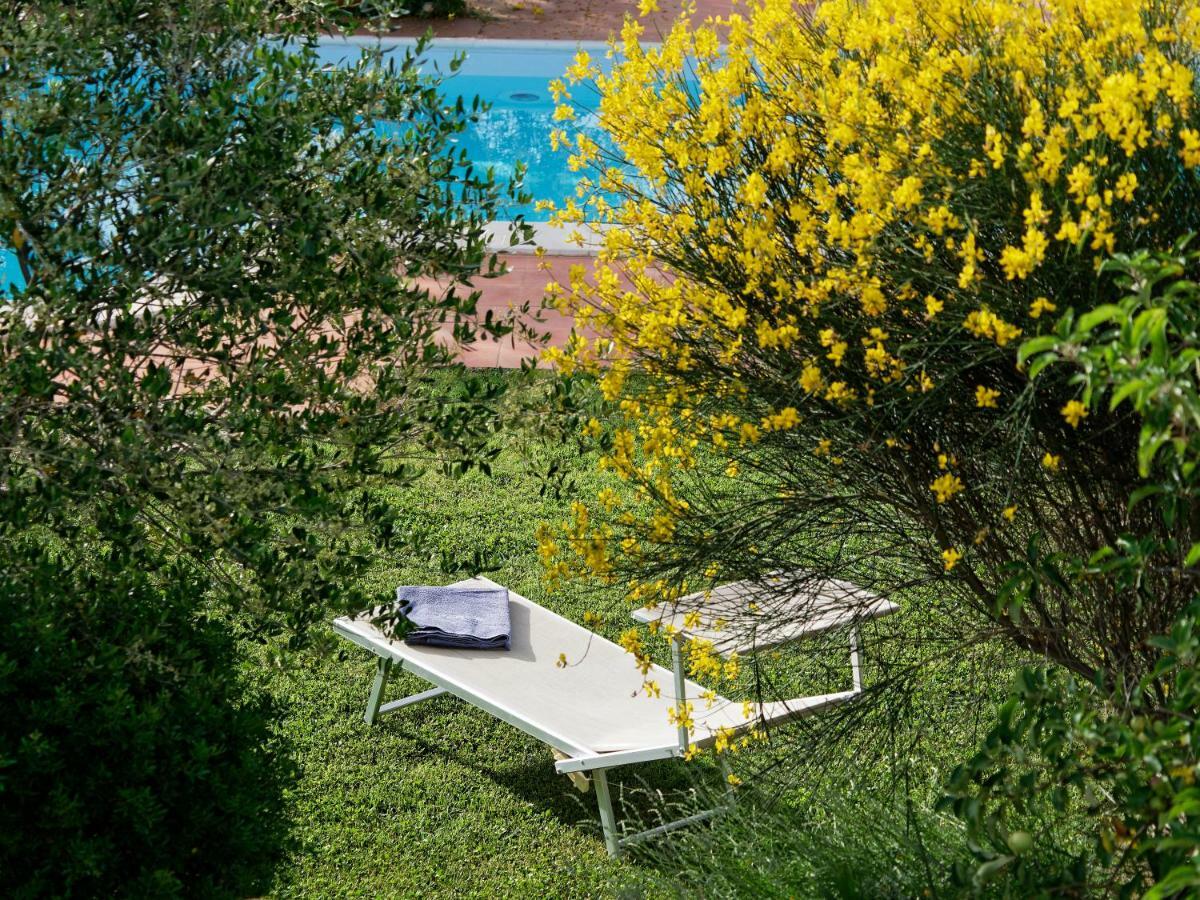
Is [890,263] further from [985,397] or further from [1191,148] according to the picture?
[1191,148]

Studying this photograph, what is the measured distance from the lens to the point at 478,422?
2.82 meters

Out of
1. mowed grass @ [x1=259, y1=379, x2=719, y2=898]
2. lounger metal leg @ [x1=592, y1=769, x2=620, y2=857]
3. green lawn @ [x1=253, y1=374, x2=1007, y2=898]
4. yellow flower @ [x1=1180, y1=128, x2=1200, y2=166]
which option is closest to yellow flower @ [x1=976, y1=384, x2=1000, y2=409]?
yellow flower @ [x1=1180, y1=128, x2=1200, y2=166]

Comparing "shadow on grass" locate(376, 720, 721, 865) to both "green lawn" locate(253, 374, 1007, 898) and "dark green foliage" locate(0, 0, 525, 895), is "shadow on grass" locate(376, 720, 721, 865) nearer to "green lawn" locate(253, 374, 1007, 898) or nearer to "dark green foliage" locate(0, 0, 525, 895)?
"green lawn" locate(253, 374, 1007, 898)

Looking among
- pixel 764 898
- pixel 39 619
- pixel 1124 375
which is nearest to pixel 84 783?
pixel 39 619

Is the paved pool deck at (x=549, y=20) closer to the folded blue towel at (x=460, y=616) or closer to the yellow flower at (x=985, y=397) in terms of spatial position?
the folded blue towel at (x=460, y=616)

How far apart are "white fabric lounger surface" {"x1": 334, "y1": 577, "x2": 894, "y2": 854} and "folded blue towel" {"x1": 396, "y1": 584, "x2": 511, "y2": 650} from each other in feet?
0.12

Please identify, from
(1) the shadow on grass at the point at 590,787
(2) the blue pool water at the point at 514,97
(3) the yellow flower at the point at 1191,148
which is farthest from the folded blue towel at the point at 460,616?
(2) the blue pool water at the point at 514,97

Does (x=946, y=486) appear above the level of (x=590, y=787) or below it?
above

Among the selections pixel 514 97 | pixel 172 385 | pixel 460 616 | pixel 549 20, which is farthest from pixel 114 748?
pixel 549 20

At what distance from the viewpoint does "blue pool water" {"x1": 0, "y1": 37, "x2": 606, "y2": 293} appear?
1334 centimetres

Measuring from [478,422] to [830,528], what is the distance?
1115mm

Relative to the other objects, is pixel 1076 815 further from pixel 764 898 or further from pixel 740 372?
pixel 740 372

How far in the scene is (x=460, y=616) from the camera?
189 inches

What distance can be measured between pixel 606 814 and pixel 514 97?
37.0 feet
